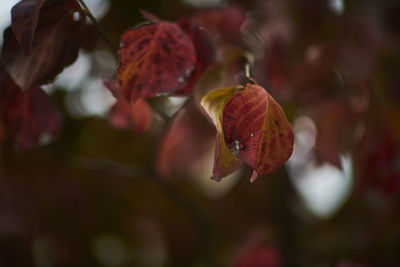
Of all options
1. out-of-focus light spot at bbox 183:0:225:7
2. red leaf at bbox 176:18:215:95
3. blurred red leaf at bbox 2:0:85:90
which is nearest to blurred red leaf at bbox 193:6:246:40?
red leaf at bbox 176:18:215:95

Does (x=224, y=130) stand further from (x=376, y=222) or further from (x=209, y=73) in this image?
(x=376, y=222)

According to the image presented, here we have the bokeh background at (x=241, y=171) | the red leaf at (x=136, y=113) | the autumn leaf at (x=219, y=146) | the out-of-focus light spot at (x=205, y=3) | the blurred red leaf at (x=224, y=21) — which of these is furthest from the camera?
the out-of-focus light spot at (x=205, y=3)

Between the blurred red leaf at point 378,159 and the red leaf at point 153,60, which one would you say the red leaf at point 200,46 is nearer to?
the red leaf at point 153,60

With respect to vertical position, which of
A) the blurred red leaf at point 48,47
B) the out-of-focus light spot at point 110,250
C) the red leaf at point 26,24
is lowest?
the out-of-focus light spot at point 110,250

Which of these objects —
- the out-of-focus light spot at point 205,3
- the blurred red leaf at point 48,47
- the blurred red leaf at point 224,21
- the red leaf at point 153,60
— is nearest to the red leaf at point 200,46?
the red leaf at point 153,60

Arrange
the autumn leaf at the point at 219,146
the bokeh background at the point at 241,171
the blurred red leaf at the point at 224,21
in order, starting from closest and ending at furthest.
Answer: the autumn leaf at the point at 219,146, the blurred red leaf at the point at 224,21, the bokeh background at the point at 241,171

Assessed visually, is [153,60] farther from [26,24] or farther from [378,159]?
[378,159]
